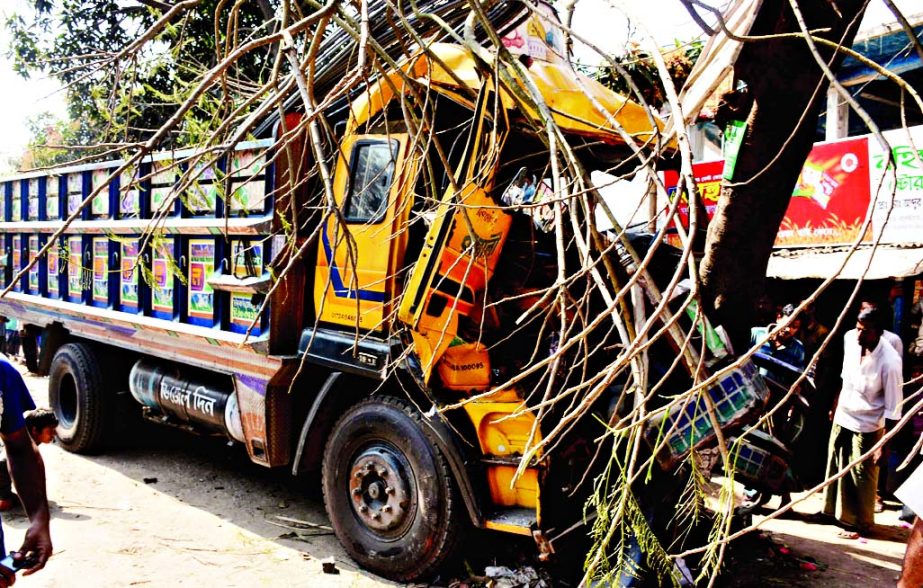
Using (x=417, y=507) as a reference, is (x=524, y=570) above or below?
below

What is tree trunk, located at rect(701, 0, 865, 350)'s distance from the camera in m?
2.53

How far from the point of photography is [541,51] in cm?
479

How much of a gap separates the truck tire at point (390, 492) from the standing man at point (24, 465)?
200 cm

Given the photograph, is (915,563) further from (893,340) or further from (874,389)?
(893,340)

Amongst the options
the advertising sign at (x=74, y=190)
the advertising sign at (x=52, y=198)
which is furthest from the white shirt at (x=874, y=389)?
the advertising sign at (x=52, y=198)

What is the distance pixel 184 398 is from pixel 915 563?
494 cm

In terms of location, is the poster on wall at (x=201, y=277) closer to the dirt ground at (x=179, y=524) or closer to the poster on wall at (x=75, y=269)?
the dirt ground at (x=179, y=524)

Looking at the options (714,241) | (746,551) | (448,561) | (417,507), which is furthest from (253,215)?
(746,551)

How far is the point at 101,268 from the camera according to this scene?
6.54m

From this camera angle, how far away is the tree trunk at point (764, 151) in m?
2.53

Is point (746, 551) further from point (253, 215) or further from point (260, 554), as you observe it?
point (253, 215)

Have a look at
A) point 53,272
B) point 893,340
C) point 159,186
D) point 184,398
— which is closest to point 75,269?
point 53,272

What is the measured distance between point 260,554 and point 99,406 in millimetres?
2928

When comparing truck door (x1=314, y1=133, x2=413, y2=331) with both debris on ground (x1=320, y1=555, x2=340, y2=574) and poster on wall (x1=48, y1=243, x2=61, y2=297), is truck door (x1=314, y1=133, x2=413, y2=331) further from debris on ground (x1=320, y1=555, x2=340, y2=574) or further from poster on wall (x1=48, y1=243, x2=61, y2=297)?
poster on wall (x1=48, y1=243, x2=61, y2=297)
